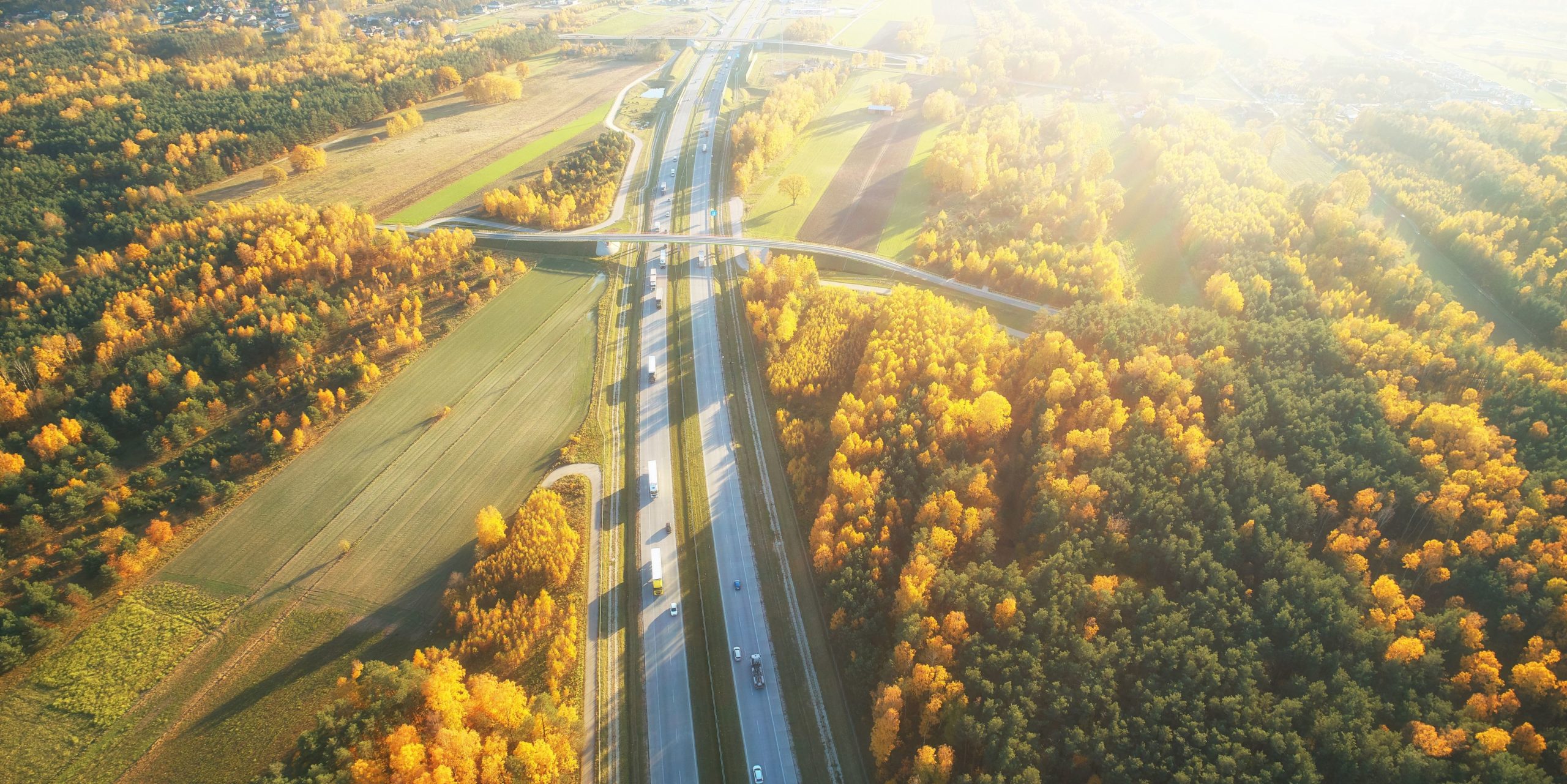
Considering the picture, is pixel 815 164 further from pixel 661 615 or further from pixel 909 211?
pixel 661 615

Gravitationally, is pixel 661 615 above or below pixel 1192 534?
below

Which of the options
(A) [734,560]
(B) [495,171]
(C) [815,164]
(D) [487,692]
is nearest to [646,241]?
(B) [495,171]

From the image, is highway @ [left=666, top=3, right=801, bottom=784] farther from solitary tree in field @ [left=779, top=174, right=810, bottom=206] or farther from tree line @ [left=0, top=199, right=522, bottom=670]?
tree line @ [left=0, top=199, right=522, bottom=670]

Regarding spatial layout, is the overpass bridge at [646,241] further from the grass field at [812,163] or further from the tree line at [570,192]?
the grass field at [812,163]

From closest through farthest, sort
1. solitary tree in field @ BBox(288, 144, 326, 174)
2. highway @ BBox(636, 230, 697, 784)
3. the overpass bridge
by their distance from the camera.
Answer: highway @ BBox(636, 230, 697, 784)
the overpass bridge
solitary tree in field @ BBox(288, 144, 326, 174)

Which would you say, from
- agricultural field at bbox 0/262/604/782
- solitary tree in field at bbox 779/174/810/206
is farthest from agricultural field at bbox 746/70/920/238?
agricultural field at bbox 0/262/604/782

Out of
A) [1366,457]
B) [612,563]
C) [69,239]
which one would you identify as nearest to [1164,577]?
[1366,457]

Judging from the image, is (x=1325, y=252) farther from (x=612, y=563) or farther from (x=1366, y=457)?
(x=612, y=563)
